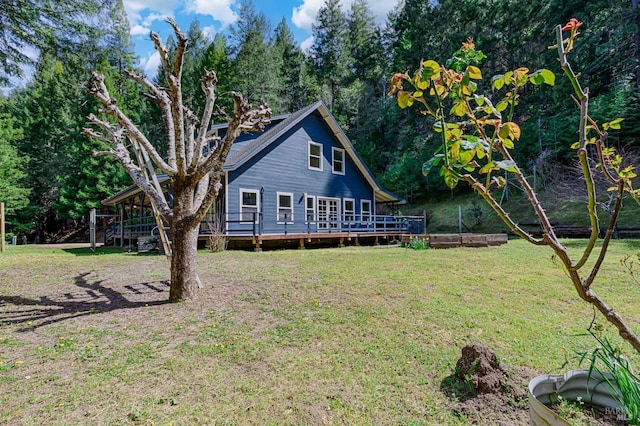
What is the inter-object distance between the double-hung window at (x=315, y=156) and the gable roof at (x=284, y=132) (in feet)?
4.68

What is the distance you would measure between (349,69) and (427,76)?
40.3 metres

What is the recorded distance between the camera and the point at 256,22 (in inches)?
1318

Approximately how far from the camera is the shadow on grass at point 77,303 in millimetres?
4629

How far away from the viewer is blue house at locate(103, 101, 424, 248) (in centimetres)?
1366

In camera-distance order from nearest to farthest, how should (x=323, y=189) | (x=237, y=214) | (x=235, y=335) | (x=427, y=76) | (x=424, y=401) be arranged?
(x=427, y=76)
(x=424, y=401)
(x=235, y=335)
(x=237, y=214)
(x=323, y=189)

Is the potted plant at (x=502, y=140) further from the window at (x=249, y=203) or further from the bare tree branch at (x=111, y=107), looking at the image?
the window at (x=249, y=203)

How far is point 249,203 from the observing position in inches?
570

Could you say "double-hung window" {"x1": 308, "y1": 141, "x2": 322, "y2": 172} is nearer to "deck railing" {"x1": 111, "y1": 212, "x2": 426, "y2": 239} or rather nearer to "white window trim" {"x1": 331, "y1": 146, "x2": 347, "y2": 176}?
"white window trim" {"x1": 331, "y1": 146, "x2": 347, "y2": 176}

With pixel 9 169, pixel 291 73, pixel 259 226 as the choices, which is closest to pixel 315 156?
pixel 259 226

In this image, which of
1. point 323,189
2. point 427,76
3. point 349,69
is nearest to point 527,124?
point 323,189

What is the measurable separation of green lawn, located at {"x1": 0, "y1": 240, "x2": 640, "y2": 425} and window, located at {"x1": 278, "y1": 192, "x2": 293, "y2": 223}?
28.1 feet

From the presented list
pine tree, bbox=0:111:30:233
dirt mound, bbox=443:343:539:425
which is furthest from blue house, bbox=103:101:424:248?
dirt mound, bbox=443:343:539:425

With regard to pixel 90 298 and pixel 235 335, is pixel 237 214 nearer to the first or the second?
pixel 90 298

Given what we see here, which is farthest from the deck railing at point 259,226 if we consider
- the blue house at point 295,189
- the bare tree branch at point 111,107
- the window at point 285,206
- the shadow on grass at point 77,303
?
the bare tree branch at point 111,107
